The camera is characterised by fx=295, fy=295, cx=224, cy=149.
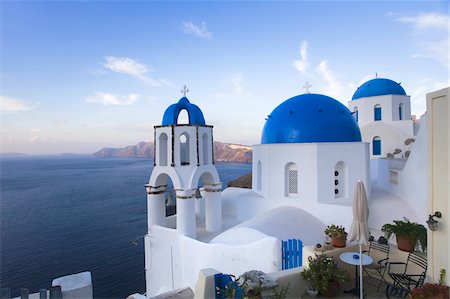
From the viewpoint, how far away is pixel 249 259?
9.04 m

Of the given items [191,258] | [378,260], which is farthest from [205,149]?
[378,260]

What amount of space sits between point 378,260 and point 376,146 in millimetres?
17087

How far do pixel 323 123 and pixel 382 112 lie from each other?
40.0ft

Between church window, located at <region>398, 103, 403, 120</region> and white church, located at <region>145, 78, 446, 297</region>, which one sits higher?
church window, located at <region>398, 103, 403, 120</region>

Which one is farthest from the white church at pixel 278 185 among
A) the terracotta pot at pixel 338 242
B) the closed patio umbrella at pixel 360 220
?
the terracotta pot at pixel 338 242

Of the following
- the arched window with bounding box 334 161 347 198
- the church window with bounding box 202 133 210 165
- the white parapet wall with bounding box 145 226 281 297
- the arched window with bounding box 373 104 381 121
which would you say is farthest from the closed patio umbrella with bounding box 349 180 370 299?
the arched window with bounding box 373 104 381 121

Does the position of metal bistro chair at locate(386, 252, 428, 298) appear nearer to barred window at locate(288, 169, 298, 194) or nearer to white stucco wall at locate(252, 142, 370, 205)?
white stucco wall at locate(252, 142, 370, 205)

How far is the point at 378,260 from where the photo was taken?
→ 7.38m

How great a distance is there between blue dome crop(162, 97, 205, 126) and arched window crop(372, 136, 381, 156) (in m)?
15.2

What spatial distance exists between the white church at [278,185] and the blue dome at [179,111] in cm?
4

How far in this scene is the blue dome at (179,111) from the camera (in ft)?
41.3

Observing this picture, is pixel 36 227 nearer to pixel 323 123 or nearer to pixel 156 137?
pixel 156 137

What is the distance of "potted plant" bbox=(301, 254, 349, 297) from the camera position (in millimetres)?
6023

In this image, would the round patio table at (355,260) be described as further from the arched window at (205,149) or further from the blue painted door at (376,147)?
the blue painted door at (376,147)
